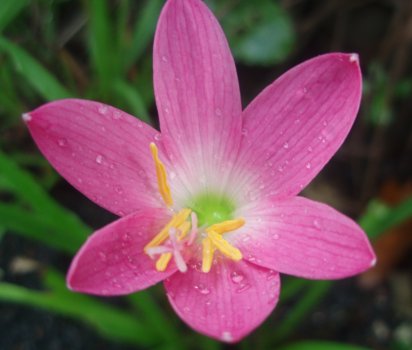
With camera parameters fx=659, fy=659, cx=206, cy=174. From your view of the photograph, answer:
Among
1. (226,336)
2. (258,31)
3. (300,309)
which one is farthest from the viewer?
(258,31)

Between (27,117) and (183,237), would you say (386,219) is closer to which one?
(183,237)

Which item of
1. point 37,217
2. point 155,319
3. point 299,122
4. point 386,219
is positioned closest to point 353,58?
point 299,122

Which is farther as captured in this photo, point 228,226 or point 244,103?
point 244,103

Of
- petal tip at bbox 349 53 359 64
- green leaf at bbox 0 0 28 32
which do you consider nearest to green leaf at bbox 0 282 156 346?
green leaf at bbox 0 0 28 32

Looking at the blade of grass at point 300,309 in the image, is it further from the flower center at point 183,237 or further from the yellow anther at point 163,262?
the yellow anther at point 163,262

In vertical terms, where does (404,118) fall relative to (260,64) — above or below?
below

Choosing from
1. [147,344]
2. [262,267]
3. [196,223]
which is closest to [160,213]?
A: [196,223]

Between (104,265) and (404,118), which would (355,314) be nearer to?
(404,118)
